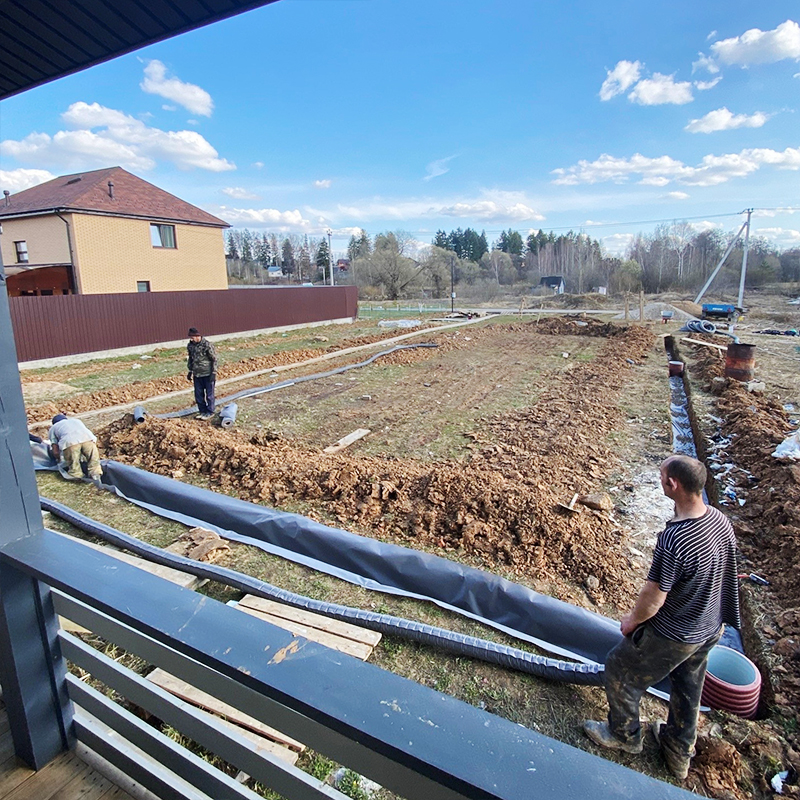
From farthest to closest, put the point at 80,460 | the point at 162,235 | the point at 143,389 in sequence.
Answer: the point at 162,235
the point at 143,389
the point at 80,460

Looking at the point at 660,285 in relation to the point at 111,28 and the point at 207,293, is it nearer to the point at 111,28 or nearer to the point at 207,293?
the point at 207,293

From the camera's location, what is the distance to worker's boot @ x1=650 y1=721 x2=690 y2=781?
2740mm

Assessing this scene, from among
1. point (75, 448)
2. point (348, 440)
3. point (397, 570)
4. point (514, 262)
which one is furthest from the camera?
point (514, 262)

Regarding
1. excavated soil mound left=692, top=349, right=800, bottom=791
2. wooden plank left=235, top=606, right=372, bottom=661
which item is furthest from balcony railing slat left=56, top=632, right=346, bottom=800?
excavated soil mound left=692, top=349, right=800, bottom=791

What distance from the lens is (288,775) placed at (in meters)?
1.33

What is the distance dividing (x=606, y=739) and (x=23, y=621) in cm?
298

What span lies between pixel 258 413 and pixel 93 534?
16.5 ft

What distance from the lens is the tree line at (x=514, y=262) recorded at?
54.2m

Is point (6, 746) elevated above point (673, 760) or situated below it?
above

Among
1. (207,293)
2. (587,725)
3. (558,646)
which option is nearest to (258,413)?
(558,646)

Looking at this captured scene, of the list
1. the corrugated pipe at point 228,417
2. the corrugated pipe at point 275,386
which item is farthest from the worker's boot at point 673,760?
the corrugated pipe at point 275,386

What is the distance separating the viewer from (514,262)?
8662cm

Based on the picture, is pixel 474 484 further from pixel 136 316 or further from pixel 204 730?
pixel 136 316

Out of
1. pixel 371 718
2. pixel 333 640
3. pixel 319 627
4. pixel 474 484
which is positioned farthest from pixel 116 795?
pixel 474 484
